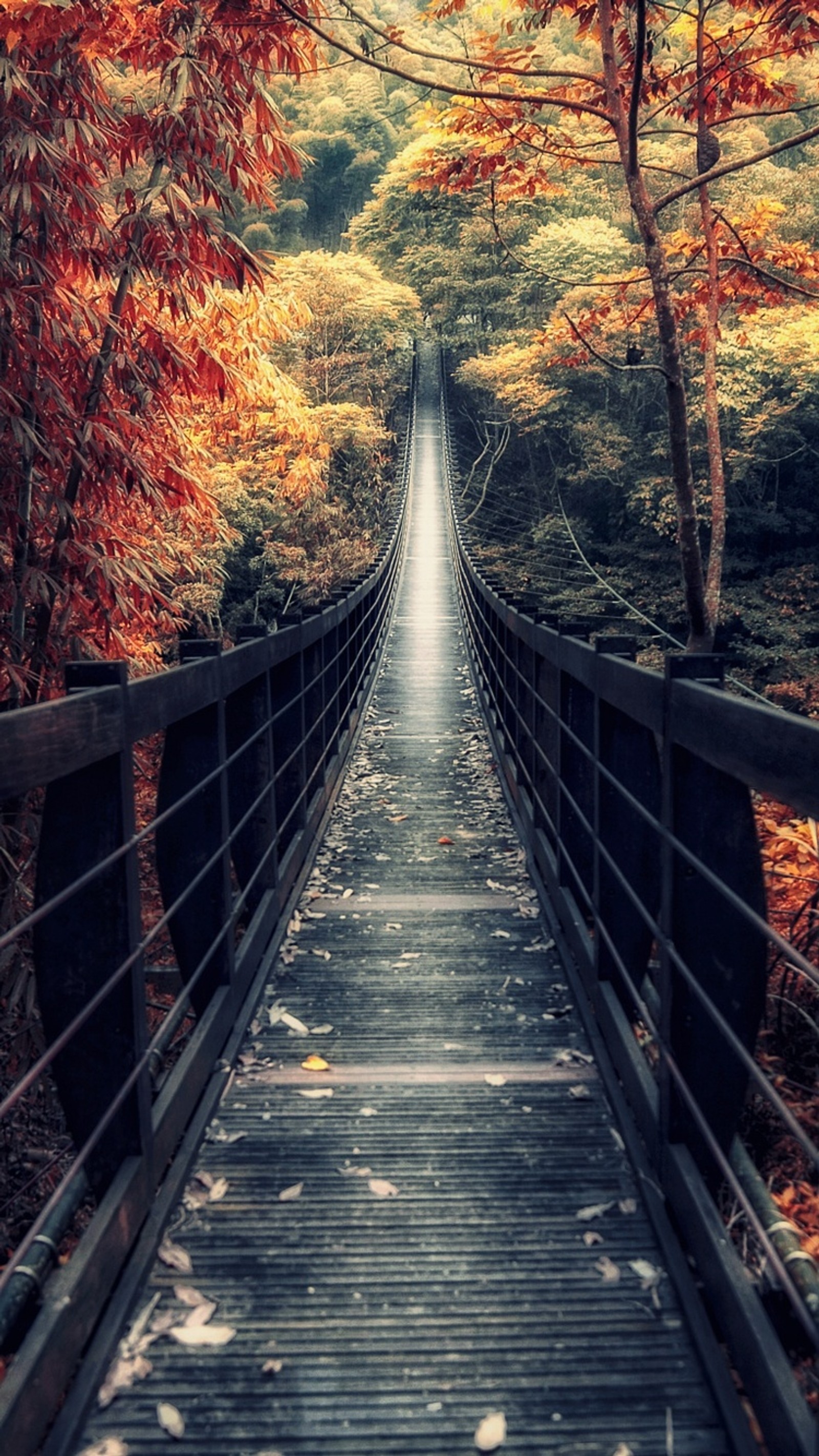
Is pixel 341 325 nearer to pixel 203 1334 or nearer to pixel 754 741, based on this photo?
pixel 754 741

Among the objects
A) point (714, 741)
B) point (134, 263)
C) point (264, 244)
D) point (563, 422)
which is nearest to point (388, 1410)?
point (714, 741)

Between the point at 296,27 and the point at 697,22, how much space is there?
256cm

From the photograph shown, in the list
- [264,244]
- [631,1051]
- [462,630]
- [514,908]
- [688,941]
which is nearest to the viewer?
[688,941]

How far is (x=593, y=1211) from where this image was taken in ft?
7.00

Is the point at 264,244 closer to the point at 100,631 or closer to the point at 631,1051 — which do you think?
the point at 100,631

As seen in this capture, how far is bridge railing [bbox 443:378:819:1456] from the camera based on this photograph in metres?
1.44

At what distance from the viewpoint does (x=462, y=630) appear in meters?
14.4

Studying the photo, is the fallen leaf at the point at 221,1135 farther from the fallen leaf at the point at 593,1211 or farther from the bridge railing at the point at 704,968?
the bridge railing at the point at 704,968

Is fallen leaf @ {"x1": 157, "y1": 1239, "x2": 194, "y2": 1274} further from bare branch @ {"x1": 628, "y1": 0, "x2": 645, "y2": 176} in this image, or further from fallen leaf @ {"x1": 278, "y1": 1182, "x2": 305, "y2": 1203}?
bare branch @ {"x1": 628, "y1": 0, "x2": 645, "y2": 176}

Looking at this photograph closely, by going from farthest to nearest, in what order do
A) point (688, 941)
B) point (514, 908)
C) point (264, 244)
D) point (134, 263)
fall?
point (264, 244)
point (134, 263)
point (514, 908)
point (688, 941)

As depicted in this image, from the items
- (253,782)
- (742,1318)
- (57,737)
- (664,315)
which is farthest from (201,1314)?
(664,315)

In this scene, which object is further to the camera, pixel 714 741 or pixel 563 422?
pixel 563 422

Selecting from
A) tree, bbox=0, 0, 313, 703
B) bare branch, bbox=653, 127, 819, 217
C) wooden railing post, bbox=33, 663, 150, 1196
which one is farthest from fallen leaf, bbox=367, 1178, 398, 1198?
bare branch, bbox=653, 127, 819, 217

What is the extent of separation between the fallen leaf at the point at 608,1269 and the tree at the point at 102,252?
3.29 metres
